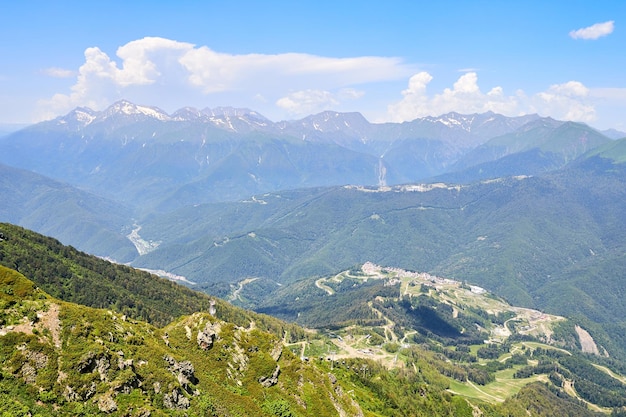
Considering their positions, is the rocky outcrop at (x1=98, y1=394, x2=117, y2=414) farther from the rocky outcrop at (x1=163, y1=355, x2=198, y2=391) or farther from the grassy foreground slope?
the rocky outcrop at (x1=163, y1=355, x2=198, y2=391)

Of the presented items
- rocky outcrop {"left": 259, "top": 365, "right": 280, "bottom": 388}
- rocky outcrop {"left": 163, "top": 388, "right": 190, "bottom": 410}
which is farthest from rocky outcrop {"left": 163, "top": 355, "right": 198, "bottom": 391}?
rocky outcrop {"left": 259, "top": 365, "right": 280, "bottom": 388}

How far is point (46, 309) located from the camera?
67.2 m

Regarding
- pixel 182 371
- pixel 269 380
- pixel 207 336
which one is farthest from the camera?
pixel 207 336

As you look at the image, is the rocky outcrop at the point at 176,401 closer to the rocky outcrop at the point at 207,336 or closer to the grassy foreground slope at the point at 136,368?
the grassy foreground slope at the point at 136,368

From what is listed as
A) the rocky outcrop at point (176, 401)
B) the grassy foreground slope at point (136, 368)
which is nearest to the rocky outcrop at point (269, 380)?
the grassy foreground slope at point (136, 368)

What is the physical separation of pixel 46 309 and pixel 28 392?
12.8 meters

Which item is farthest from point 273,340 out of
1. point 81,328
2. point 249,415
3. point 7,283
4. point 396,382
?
point 396,382

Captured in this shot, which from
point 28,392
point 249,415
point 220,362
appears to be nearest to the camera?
point 28,392

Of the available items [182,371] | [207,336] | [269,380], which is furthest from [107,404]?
[269,380]

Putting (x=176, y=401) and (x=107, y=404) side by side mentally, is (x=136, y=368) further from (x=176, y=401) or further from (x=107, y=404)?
(x=107, y=404)

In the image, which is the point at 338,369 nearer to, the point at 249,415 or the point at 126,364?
the point at 249,415

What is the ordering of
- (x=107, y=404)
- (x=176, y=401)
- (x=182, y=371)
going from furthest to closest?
(x=182, y=371) < (x=176, y=401) < (x=107, y=404)

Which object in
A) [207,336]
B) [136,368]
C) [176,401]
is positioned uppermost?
[136,368]

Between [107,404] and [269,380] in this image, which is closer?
[107,404]
